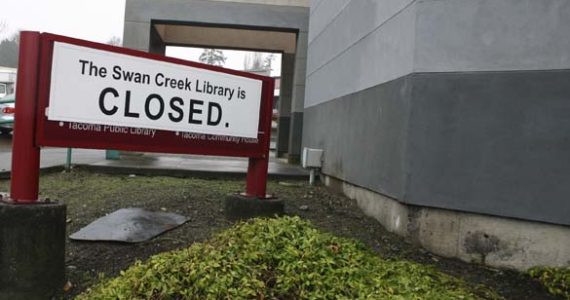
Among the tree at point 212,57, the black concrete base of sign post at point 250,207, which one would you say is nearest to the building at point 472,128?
the black concrete base of sign post at point 250,207

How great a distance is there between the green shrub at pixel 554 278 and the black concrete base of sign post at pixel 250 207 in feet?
7.69

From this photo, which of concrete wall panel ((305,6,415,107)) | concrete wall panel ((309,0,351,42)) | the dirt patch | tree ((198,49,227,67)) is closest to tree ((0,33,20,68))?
tree ((198,49,227,67))

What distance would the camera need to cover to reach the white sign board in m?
4.35

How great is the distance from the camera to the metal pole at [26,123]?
4070 millimetres

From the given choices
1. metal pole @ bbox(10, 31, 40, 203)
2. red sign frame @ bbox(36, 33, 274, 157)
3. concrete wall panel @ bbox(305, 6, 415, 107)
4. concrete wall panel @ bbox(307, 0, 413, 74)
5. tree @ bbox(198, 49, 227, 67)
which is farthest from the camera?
tree @ bbox(198, 49, 227, 67)

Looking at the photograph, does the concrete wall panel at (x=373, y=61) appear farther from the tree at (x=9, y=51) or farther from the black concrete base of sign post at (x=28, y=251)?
the tree at (x=9, y=51)

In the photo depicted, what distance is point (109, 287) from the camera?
3451mm

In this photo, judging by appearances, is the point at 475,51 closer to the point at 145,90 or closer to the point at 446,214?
the point at 446,214

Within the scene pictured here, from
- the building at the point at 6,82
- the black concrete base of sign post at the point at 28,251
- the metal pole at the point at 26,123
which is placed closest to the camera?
the black concrete base of sign post at the point at 28,251

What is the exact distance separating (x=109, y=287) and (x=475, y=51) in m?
3.64

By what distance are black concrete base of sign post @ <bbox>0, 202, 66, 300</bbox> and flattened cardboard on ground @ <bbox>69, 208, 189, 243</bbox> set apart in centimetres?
108

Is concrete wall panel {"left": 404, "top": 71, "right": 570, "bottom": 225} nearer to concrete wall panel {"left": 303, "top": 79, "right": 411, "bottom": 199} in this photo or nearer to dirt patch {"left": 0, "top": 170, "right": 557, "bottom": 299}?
concrete wall panel {"left": 303, "top": 79, "right": 411, "bottom": 199}

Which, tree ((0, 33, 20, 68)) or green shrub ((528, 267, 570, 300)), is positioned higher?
tree ((0, 33, 20, 68))

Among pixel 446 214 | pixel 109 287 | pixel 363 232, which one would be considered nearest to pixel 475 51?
pixel 446 214
